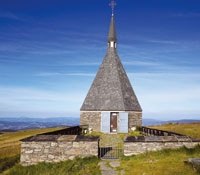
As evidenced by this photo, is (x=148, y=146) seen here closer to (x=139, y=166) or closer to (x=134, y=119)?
(x=139, y=166)

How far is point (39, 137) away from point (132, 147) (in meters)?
4.66

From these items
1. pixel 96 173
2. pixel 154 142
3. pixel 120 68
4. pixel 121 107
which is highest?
pixel 120 68

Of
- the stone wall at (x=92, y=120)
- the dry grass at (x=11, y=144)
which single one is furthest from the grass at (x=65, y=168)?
the stone wall at (x=92, y=120)

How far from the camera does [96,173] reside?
11484 mm

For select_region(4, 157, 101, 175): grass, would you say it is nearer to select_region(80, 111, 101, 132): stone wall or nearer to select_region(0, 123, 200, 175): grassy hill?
select_region(0, 123, 200, 175): grassy hill

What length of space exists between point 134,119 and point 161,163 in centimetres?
2011

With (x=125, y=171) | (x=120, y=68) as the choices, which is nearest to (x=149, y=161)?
(x=125, y=171)

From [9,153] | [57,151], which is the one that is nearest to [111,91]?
[9,153]

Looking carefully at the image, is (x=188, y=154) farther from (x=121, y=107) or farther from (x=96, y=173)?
(x=121, y=107)

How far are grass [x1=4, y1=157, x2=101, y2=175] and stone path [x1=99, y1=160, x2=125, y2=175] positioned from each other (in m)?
0.24

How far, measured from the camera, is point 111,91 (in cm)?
3316

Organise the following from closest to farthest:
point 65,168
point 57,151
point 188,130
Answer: point 65,168 → point 57,151 → point 188,130

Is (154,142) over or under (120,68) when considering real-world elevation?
under

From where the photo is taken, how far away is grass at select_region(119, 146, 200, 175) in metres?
11.2
